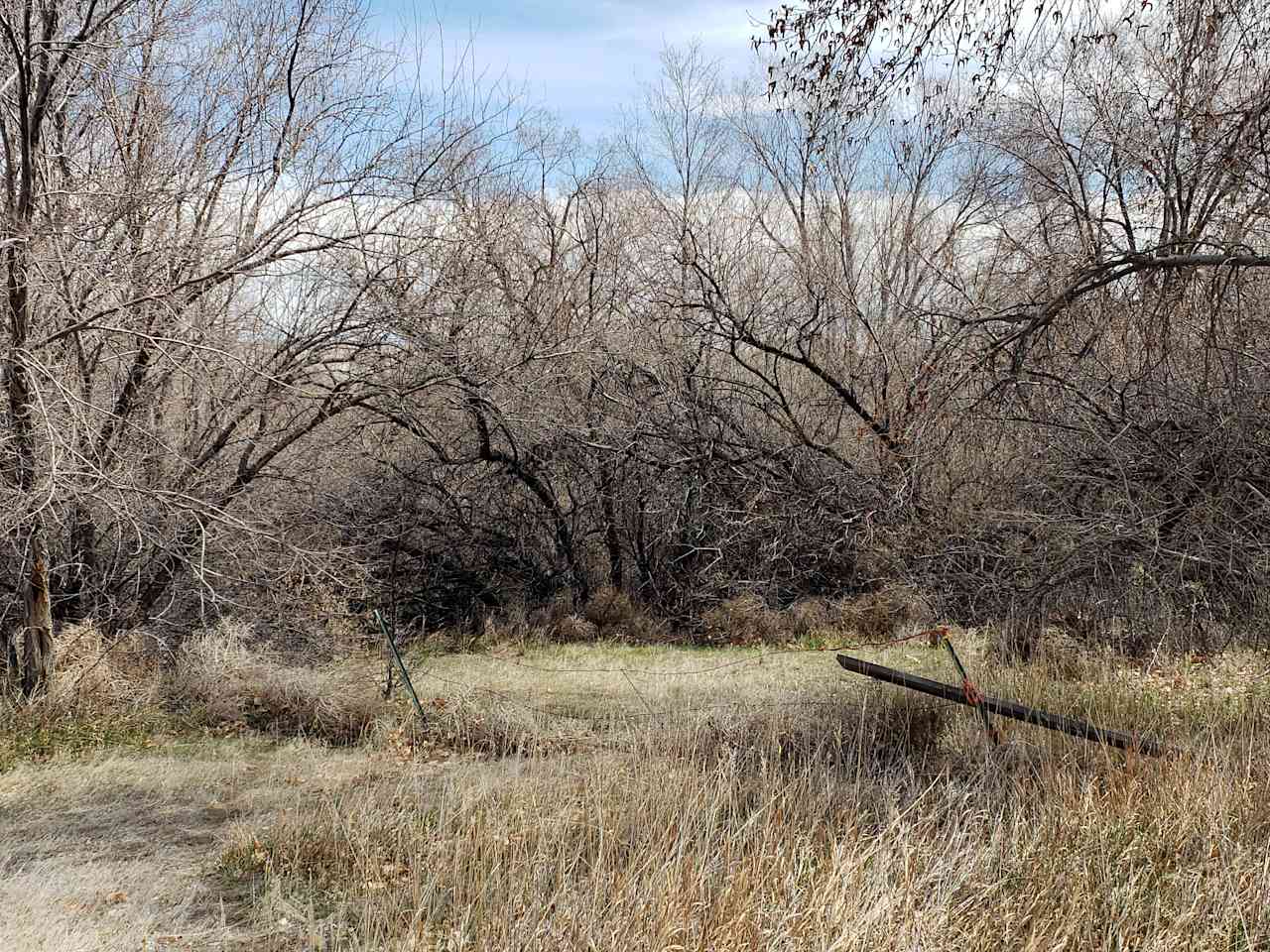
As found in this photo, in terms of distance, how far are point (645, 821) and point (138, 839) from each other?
3111 millimetres

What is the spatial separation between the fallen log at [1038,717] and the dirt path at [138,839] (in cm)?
364

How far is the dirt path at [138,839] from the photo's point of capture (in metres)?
4.70

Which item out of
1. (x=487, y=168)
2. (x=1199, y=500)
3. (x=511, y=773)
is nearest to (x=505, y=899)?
(x=511, y=773)

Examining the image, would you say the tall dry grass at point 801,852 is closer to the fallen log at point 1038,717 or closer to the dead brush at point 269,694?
the fallen log at point 1038,717

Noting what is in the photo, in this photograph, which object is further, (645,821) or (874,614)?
(874,614)

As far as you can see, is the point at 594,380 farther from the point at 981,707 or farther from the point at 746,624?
the point at 981,707

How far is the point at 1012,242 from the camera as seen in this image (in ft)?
36.0

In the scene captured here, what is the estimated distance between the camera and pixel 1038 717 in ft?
20.2

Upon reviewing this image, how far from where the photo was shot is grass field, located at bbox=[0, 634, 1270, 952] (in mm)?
4164

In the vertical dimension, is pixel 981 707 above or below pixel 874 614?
above

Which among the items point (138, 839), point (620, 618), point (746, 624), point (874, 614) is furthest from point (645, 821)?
point (620, 618)

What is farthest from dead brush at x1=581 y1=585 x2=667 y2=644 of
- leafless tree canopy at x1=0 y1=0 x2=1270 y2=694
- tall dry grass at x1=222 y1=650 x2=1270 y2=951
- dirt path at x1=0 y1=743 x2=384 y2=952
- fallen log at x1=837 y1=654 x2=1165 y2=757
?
fallen log at x1=837 y1=654 x2=1165 y2=757

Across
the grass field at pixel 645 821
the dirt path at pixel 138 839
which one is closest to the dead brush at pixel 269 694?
the grass field at pixel 645 821

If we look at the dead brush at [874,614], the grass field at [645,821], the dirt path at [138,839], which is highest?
the dead brush at [874,614]
